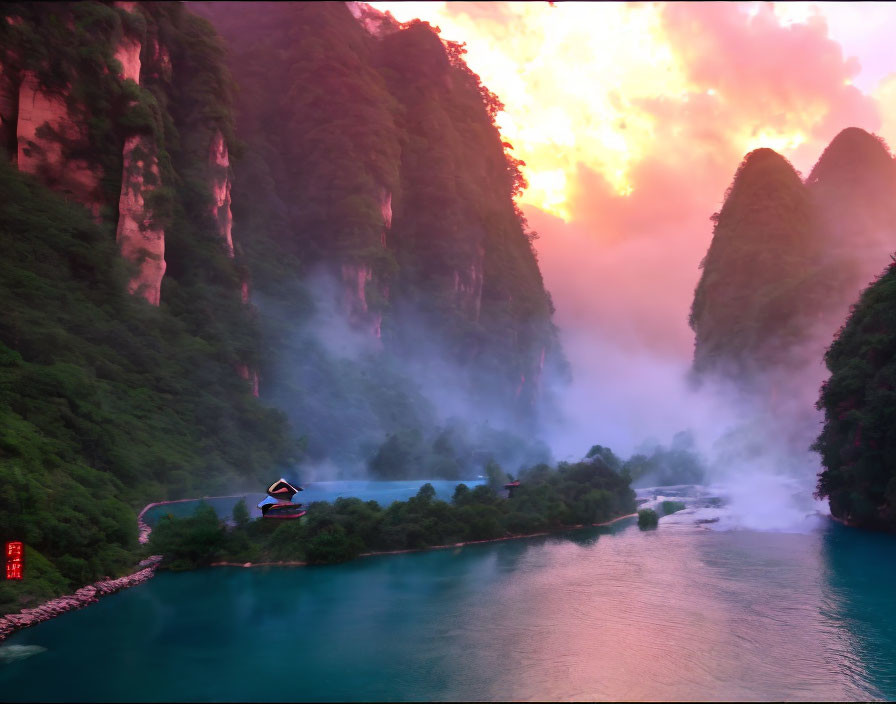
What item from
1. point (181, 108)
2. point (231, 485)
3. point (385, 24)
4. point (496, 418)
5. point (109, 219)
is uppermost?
point (385, 24)

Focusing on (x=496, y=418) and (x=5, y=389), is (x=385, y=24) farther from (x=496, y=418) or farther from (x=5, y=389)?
→ (x=5, y=389)

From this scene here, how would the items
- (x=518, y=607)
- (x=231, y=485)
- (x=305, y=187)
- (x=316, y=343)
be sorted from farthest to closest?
(x=305, y=187) < (x=316, y=343) < (x=231, y=485) < (x=518, y=607)

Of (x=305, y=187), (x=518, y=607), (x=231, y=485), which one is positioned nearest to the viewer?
(x=518, y=607)

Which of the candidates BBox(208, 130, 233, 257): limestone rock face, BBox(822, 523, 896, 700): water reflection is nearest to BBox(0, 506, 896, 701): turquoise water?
BBox(822, 523, 896, 700): water reflection

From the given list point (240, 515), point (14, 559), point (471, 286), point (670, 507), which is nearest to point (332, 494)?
point (240, 515)

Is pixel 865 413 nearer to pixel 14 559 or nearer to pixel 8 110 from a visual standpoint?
pixel 14 559

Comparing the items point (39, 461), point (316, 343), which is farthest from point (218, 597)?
point (316, 343)

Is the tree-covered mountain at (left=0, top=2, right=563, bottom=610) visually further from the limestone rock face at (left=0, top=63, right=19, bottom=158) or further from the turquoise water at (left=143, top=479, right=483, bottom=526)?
the turquoise water at (left=143, top=479, right=483, bottom=526)

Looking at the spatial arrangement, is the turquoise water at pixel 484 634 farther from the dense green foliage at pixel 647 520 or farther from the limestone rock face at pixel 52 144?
the limestone rock face at pixel 52 144
